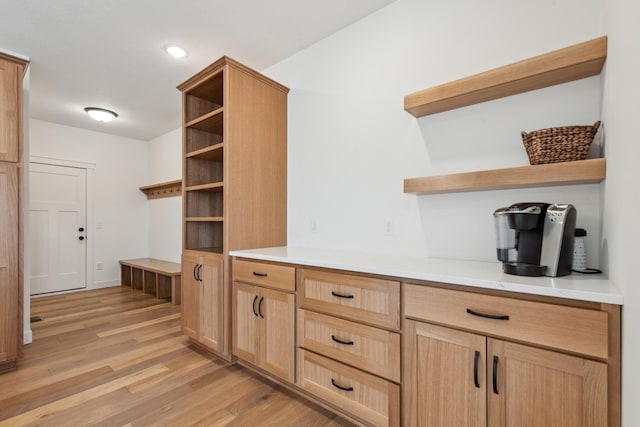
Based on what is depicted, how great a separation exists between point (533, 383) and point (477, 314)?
0.28m

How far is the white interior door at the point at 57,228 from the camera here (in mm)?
4352

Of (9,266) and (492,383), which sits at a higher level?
(9,266)

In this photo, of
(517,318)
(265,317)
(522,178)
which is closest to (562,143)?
(522,178)

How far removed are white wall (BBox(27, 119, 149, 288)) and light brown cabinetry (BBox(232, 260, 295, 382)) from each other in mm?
4042

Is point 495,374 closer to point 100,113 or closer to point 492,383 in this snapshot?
point 492,383

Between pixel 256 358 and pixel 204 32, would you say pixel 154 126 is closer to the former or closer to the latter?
pixel 204 32

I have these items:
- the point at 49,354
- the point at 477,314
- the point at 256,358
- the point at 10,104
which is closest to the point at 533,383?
the point at 477,314

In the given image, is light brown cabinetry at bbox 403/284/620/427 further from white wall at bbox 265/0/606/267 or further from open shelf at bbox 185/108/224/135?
open shelf at bbox 185/108/224/135

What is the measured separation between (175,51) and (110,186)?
3.44 metres

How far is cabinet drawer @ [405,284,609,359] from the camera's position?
99 cm

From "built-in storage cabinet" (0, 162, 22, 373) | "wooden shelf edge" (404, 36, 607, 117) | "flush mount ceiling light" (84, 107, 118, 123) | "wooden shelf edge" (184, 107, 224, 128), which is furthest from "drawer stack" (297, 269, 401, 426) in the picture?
"flush mount ceiling light" (84, 107, 118, 123)

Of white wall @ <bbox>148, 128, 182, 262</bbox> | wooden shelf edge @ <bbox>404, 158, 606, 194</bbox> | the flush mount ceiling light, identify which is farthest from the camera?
white wall @ <bbox>148, 128, 182, 262</bbox>

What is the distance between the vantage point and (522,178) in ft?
4.58

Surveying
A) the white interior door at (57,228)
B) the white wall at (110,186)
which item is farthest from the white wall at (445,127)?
the white interior door at (57,228)
